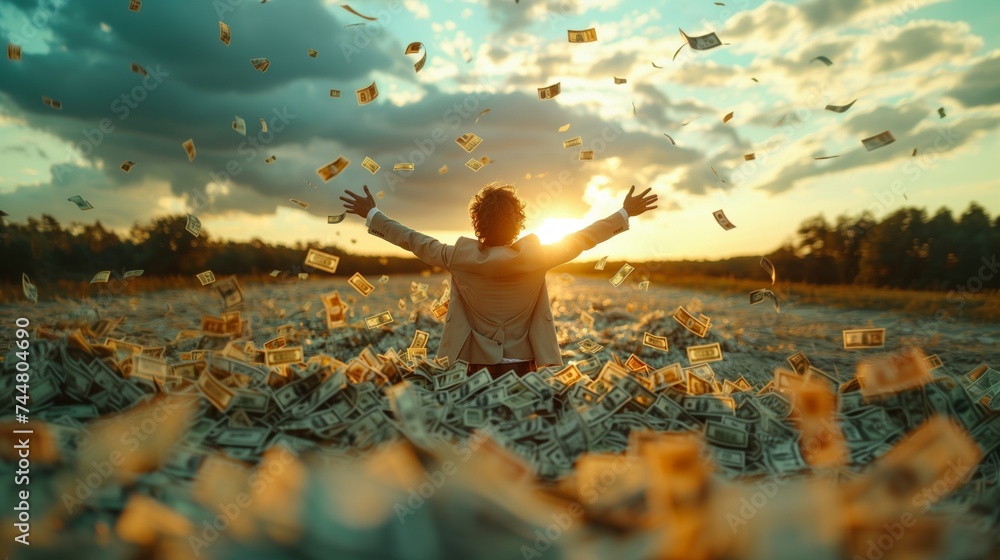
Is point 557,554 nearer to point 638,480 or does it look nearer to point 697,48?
point 638,480

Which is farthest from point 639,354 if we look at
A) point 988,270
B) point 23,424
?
point 988,270

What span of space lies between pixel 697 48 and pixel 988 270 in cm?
1732

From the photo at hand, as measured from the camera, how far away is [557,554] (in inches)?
47.1

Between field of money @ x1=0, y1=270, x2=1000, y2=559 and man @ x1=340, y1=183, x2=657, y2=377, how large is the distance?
121 cm

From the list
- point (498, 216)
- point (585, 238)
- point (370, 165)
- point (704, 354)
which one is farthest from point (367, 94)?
point (704, 354)

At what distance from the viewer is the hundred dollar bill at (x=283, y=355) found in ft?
7.67

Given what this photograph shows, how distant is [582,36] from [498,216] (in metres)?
2.13

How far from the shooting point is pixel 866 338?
244 centimetres

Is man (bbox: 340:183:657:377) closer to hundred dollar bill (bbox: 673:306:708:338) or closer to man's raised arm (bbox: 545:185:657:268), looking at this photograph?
man's raised arm (bbox: 545:185:657:268)

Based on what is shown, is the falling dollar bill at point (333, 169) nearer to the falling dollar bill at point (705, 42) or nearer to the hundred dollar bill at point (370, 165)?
the hundred dollar bill at point (370, 165)

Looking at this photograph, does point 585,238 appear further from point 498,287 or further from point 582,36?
point 582,36

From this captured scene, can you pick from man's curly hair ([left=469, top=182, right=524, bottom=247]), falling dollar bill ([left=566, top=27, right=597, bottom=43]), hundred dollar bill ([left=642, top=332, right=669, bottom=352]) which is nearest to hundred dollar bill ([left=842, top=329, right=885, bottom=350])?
hundred dollar bill ([left=642, top=332, right=669, bottom=352])

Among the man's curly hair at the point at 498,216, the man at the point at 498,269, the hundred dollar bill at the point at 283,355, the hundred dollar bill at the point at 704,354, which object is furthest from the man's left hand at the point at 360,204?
the hundred dollar bill at the point at 704,354

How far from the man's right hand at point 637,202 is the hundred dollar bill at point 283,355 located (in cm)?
197
